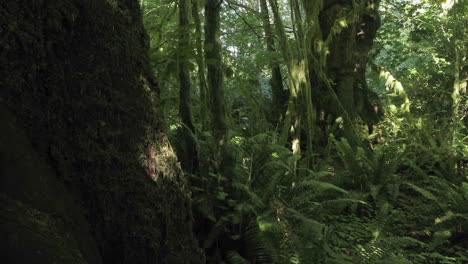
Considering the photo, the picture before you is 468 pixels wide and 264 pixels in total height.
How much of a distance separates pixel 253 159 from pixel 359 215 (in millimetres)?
1681

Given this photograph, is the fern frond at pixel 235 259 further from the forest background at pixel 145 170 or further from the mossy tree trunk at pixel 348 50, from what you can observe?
the mossy tree trunk at pixel 348 50

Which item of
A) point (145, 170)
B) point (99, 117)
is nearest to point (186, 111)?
point (145, 170)

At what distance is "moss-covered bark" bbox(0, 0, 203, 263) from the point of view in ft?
5.30

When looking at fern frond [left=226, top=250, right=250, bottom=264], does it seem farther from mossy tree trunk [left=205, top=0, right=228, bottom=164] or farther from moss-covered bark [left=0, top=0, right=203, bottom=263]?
mossy tree trunk [left=205, top=0, right=228, bottom=164]

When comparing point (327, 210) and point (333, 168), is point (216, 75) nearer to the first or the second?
point (327, 210)

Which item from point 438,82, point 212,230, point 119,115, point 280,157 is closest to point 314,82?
point 280,157

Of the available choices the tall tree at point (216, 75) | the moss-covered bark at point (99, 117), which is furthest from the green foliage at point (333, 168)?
the moss-covered bark at point (99, 117)

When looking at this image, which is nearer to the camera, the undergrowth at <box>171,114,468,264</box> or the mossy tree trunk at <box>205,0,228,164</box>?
the undergrowth at <box>171,114,468,264</box>

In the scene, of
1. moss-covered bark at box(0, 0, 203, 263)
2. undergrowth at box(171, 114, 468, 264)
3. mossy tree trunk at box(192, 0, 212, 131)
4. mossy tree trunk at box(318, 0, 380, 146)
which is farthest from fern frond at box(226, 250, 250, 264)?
mossy tree trunk at box(318, 0, 380, 146)

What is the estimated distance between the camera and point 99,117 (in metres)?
1.84

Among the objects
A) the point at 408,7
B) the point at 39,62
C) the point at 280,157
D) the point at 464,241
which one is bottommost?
the point at 464,241

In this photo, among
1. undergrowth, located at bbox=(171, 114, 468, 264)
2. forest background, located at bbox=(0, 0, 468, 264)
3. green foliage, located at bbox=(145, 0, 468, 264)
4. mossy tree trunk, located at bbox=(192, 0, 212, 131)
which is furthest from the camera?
mossy tree trunk, located at bbox=(192, 0, 212, 131)

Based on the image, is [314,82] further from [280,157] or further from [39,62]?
[39,62]

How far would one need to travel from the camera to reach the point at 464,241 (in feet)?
14.8
